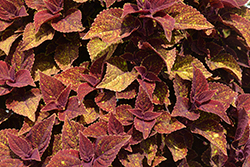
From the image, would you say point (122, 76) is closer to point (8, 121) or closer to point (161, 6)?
point (161, 6)

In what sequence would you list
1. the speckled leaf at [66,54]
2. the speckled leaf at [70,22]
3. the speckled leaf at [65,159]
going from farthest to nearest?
the speckled leaf at [66,54], the speckled leaf at [70,22], the speckled leaf at [65,159]

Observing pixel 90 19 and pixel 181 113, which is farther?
pixel 90 19

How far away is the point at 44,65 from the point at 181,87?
83 cm

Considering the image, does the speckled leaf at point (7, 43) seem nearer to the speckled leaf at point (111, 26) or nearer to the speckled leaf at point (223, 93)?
the speckled leaf at point (111, 26)

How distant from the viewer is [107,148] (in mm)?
1193

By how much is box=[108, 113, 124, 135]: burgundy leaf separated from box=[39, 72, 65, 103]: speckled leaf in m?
0.34

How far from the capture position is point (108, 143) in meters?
1.19

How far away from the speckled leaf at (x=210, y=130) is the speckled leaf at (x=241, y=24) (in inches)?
21.5

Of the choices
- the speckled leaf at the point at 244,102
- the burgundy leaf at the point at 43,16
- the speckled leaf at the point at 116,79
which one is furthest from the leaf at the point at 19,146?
the speckled leaf at the point at 244,102

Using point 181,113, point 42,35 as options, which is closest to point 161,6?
point 181,113

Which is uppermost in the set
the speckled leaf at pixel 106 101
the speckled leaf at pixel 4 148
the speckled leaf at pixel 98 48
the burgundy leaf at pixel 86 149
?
the speckled leaf at pixel 98 48

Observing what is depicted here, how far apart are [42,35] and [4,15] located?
29cm

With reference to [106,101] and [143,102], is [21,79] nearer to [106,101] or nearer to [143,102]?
[106,101]

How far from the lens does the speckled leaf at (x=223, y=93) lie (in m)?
1.40
